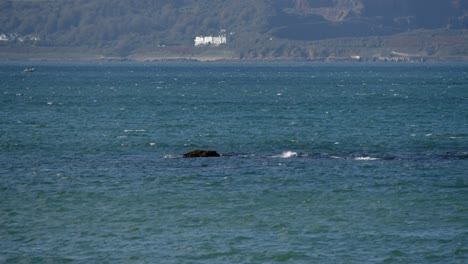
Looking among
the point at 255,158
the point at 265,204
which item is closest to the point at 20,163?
the point at 255,158

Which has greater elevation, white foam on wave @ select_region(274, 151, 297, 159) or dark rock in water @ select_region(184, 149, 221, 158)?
dark rock in water @ select_region(184, 149, 221, 158)

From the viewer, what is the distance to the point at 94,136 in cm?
7394

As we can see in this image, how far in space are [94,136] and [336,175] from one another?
95.0 feet

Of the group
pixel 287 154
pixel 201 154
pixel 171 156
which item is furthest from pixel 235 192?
pixel 171 156

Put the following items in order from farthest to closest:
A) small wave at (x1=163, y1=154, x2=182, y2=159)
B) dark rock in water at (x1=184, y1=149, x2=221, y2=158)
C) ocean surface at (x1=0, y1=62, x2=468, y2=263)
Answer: small wave at (x1=163, y1=154, x2=182, y2=159)
dark rock in water at (x1=184, y1=149, x2=221, y2=158)
ocean surface at (x1=0, y1=62, x2=468, y2=263)

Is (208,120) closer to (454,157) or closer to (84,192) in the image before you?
(454,157)

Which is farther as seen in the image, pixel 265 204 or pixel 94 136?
pixel 94 136

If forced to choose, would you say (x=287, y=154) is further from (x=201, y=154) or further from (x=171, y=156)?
(x=171, y=156)

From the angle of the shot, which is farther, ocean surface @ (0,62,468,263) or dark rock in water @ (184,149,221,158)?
dark rock in water @ (184,149,221,158)

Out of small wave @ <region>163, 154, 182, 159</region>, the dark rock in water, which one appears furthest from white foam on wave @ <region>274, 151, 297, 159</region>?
small wave @ <region>163, 154, 182, 159</region>

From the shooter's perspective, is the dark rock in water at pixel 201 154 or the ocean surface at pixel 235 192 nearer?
the ocean surface at pixel 235 192

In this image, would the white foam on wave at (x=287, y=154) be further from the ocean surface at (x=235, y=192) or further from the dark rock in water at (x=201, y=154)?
the dark rock in water at (x=201, y=154)

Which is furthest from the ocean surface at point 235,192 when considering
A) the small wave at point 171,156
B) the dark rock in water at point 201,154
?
the dark rock in water at point 201,154

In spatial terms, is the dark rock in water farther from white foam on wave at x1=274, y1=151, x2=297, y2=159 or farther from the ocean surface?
white foam on wave at x1=274, y1=151, x2=297, y2=159
